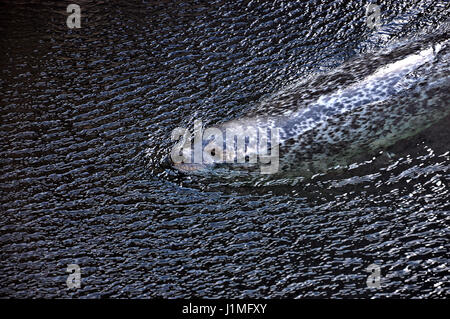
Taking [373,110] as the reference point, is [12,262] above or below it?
below

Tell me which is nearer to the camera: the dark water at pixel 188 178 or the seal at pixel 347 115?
the dark water at pixel 188 178

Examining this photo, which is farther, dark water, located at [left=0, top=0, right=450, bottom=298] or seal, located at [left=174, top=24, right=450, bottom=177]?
seal, located at [left=174, top=24, right=450, bottom=177]
